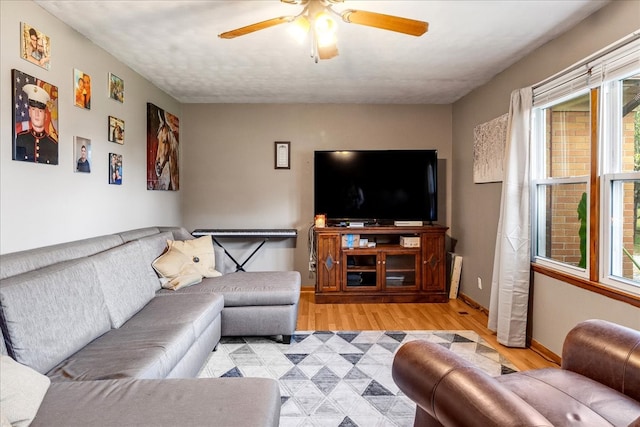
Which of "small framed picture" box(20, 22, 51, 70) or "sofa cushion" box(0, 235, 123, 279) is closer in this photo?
"sofa cushion" box(0, 235, 123, 279)

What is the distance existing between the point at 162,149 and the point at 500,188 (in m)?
3.57

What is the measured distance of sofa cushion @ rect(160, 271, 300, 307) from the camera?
116 inches

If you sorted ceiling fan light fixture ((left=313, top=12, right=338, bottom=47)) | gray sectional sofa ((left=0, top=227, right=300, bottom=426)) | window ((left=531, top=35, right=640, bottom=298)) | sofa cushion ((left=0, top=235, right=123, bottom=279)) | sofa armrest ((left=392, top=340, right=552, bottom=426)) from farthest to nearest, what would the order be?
1. window ((left=531, top=35, right=640, bottom=298))
2. ceiling fan light fixture ((left=313, top=12, right=338, bottom=47))
3. sofa cushion ((left=0, top=235, right=123, bottom=279))
4. gray sectional sofa ((left=0, top=227, right=300, bottom=426))
5. sofa armrest ((left=392, top=340, right=552, bottom=426))

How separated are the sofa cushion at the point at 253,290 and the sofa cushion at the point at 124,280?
0.37 m

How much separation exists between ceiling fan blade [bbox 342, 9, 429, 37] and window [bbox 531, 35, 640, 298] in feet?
4.03

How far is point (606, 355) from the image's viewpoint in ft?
4.79

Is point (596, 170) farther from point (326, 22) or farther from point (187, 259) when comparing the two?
point (187, 259)

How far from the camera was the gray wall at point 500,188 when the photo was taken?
2.20 meters

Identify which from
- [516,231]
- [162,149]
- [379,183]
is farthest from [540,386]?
[162,149]

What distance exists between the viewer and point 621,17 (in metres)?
2.12

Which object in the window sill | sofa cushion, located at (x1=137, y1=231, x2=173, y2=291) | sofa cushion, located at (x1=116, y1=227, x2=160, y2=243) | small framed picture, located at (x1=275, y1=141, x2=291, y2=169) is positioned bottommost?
the window sill

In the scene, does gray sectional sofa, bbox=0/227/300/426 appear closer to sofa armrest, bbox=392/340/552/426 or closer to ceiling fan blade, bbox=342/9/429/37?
sofa armrest, bbox=392/340/552/426

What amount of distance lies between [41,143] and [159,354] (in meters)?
1.55

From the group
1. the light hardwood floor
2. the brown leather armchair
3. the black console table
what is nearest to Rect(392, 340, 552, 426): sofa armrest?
the brown leather armchair
